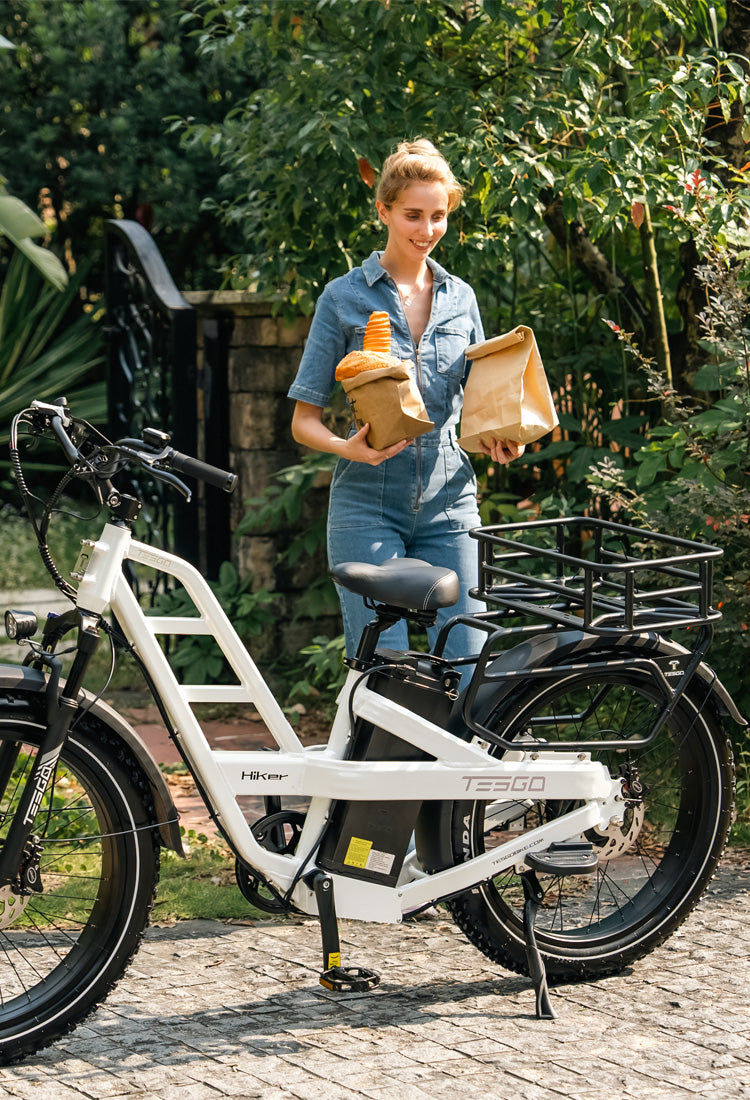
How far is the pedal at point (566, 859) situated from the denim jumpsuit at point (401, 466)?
0.60 metres

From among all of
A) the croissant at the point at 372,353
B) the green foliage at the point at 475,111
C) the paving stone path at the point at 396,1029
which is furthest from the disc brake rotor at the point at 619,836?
the green foliage at the point at 475,111

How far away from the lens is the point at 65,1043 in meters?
3.17

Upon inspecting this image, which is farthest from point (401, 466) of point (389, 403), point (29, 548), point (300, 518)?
point (29, 548)

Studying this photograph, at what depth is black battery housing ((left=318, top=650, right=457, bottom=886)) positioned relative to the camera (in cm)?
325

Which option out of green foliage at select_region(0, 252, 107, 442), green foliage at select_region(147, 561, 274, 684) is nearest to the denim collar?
green foliage at select_region(147, 561, 274, 684)

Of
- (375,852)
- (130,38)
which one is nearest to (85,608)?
(375,852)

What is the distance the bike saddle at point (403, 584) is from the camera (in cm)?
317

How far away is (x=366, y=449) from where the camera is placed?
3.43 meters

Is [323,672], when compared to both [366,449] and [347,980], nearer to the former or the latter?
[366,449]

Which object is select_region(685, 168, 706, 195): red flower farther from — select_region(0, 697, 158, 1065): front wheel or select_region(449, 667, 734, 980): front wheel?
select_region(0, 697, 158, 1065): front wheel

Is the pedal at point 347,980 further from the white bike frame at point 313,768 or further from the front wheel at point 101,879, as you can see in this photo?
the front wheel at point 101,879

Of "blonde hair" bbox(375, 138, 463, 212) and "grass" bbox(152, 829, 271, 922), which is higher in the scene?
"blonde hair" bbox(375, 138, 463, 212)

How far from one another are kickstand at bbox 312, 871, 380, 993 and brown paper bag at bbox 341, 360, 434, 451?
1039mm

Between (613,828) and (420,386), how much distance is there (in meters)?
1.22
